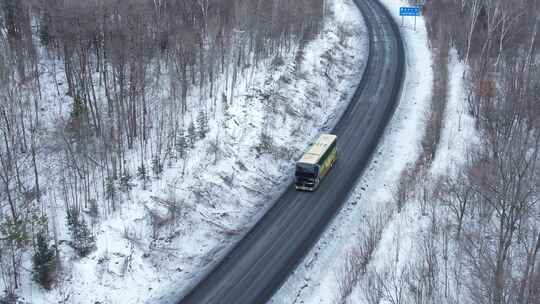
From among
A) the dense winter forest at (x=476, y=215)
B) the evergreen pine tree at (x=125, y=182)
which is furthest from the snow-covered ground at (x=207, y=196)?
the dense winter forest at (x=476, y=215)

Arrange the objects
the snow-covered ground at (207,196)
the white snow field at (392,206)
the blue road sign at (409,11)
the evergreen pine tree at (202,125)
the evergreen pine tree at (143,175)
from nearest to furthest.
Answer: the white snow field at (392,206)
the snow-covered ground at (207,196)
the evergreen pine tree at (143,175)
the evergreen pine tree at (202,125)
the blue road sign at (409,11)

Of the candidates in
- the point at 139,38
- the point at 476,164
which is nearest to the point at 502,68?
the point at 476,164

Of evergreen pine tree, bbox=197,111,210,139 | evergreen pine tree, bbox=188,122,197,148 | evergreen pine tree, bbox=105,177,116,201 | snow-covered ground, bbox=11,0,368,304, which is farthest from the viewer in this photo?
evergreen pine tree, bbox=197,111,210,139

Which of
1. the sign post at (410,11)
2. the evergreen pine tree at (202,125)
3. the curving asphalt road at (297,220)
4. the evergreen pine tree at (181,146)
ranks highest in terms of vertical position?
the sign post at (410,11)

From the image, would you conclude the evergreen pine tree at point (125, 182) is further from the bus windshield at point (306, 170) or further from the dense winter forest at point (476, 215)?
the dense winter forest at point (476, 215)

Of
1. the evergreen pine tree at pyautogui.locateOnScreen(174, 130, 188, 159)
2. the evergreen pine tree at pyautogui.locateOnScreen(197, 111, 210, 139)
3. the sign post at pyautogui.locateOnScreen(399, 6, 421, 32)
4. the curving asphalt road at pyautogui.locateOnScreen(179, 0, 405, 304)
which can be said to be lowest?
the curving asphalt road at pyautogui.locateOnScreen(179, 0, 405, 304)

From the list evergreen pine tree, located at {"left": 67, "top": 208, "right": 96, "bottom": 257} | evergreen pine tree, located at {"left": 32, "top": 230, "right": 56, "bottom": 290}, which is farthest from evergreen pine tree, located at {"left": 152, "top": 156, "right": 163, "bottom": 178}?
evergreen pine tree, located at {"left": 32, "top": 230, "right": 56, "bottom": 290}

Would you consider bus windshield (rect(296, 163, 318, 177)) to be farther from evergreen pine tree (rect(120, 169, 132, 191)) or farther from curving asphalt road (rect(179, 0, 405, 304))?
evergreen pine tree (rect(120, 169, 132, 191))

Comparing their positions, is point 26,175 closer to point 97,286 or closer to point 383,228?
point 97,286
